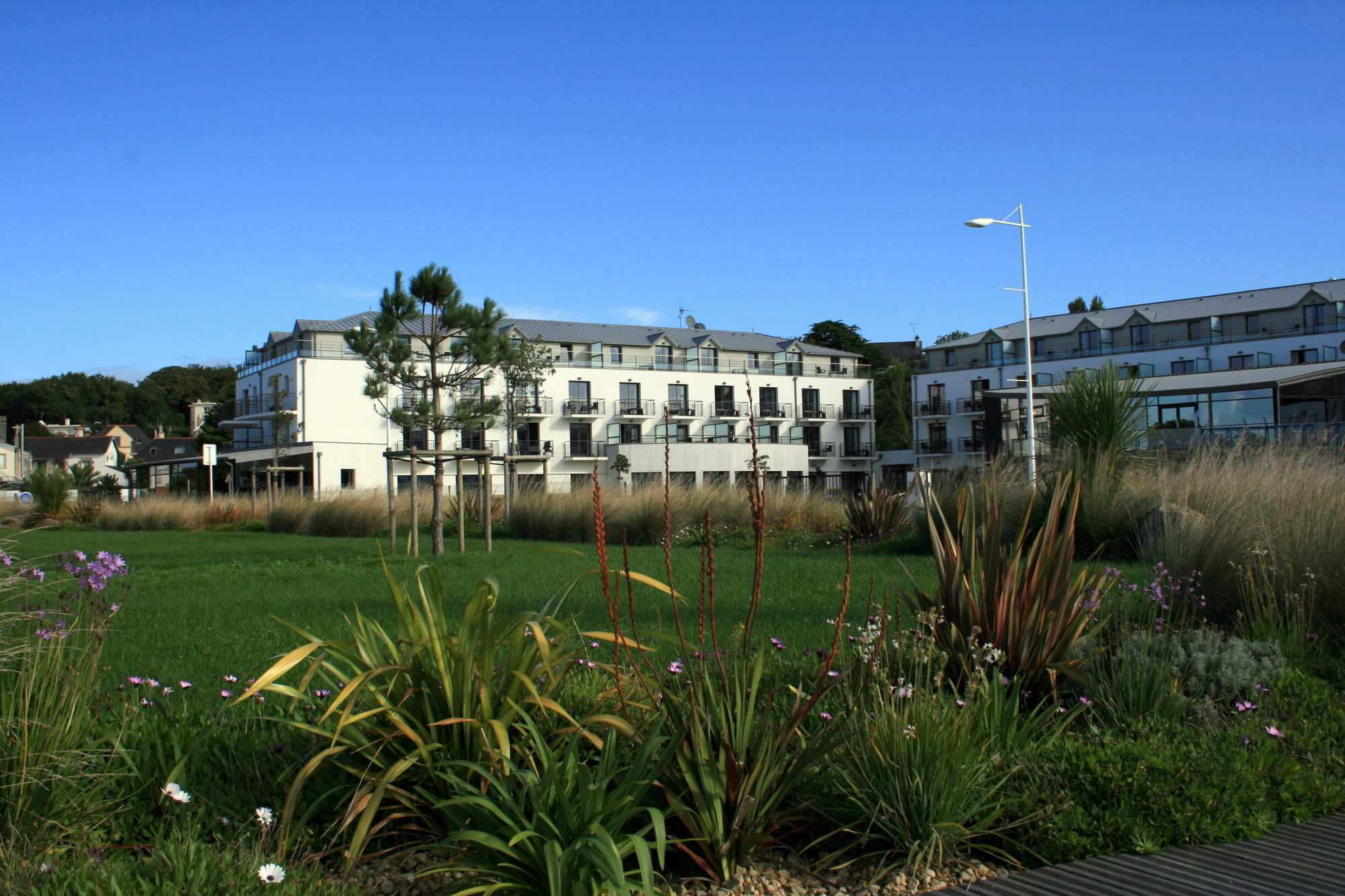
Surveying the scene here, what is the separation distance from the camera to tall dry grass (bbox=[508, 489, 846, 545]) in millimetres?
17922

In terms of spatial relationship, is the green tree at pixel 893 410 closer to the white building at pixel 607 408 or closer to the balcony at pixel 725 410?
the white building at pixel 607 408

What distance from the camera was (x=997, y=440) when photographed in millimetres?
30391

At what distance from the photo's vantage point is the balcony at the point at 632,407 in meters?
57.1

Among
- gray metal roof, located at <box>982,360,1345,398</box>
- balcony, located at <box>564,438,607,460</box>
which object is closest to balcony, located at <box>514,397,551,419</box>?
balcony, located at <box>564,438,607,460</box>

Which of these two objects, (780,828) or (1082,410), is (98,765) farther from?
(1082,410)

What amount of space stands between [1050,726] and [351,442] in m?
49.5

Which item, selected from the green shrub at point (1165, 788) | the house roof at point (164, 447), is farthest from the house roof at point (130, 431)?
the green shrub at point (1165, 788)

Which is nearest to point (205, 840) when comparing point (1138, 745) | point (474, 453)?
point (1138, 745)

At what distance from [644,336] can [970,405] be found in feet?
67.1

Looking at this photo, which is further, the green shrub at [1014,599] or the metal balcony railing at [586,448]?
the metal balcony railing at [586,448]

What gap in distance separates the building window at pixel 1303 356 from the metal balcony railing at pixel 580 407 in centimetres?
3675

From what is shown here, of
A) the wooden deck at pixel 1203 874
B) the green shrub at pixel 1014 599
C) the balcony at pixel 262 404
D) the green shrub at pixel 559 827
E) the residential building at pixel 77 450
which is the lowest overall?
the wooden deck at pixel 1203 874

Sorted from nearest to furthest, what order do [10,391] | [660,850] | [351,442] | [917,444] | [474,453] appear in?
[660,850]
[474,453]
[351,442]
[917,444]
[10,391]

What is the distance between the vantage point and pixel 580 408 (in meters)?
55.8
